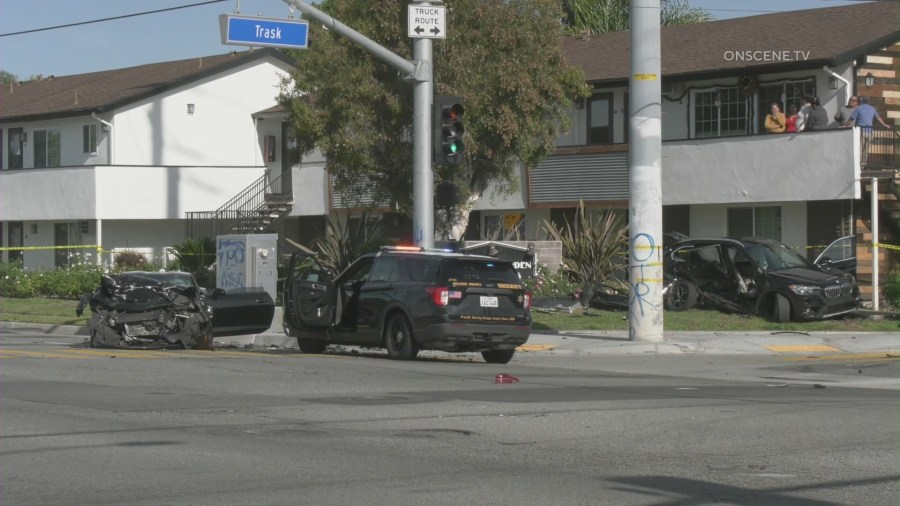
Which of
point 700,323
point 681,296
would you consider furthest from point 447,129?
point 681,296

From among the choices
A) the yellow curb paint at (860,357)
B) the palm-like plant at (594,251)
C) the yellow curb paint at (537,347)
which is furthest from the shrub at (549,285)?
the yellow curb paint at (860,357)

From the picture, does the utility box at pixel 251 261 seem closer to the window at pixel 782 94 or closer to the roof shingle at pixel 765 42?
the roof shingle at pixel 765 42

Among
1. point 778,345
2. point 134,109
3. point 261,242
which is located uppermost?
point 134,109

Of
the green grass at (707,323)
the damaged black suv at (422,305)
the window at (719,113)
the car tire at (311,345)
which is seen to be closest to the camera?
the damaged black suv at (422,305)

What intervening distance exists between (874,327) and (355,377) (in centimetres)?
1255

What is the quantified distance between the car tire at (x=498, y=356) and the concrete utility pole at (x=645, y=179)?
3284 millimetres

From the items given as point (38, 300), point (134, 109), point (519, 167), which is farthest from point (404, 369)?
point (134, 109)

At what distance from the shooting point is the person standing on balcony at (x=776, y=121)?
29.4 metres

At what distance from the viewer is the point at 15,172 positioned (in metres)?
43.4

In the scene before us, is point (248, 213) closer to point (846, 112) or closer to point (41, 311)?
point (41, 311)

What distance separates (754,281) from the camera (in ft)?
79.7

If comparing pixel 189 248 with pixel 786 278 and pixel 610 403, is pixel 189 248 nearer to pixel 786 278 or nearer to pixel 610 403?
pixel 786 278

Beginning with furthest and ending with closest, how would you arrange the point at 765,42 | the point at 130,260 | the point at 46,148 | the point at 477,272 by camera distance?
1. the point at 46,148
2. the point at 130,260
3. the point at 765,42
4. the point at 477,272

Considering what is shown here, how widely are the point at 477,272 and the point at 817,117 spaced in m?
13.8
